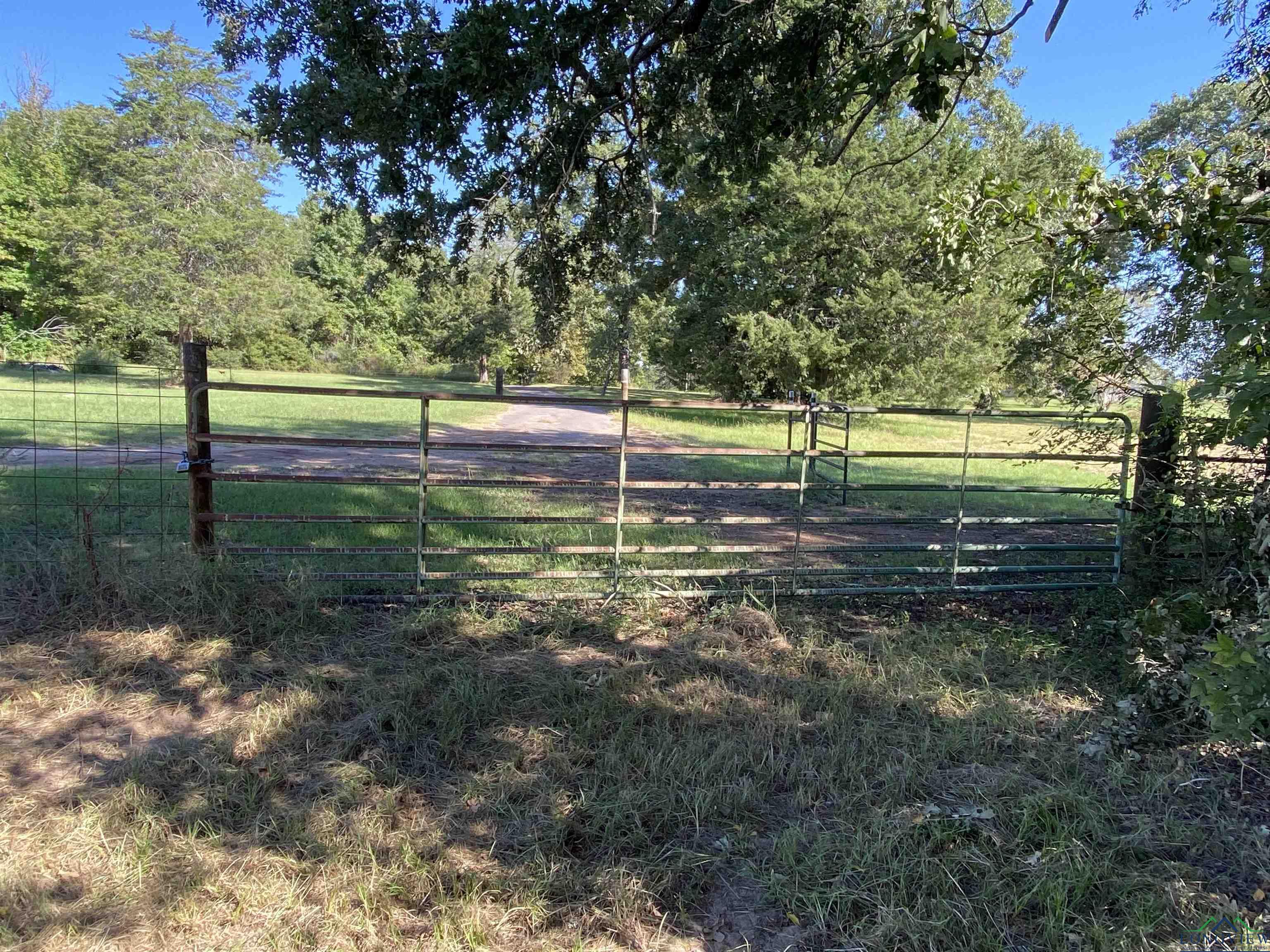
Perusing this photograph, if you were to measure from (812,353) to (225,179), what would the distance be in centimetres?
2933

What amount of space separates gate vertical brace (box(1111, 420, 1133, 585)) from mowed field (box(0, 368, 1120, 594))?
165 millimetres

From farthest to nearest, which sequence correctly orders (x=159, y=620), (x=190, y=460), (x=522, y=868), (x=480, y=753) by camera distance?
(x=190, y=460) < (x=159, y=620) < (x=480, y=753) < (x=522, y=868)

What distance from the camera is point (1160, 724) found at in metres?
3.99

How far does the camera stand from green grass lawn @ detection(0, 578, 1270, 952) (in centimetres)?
266

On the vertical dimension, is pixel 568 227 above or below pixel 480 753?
above

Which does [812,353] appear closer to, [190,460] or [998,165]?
[998,165]

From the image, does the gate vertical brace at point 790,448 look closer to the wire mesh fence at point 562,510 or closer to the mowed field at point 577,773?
the wire mesh fence at point 562,510

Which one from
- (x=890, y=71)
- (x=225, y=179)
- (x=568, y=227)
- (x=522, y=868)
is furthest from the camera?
(x=225, y=179)

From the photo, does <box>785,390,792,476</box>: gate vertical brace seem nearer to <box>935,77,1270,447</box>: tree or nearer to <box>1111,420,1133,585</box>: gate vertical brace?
<box>935,77,1270,447</box>: tree

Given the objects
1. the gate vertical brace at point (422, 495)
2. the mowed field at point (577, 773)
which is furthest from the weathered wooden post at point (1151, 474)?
the gate vertical brace at point (422, 495)

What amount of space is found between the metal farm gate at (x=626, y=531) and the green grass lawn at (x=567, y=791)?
0.64 meters

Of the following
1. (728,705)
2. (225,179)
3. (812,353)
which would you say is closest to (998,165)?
(812,353)

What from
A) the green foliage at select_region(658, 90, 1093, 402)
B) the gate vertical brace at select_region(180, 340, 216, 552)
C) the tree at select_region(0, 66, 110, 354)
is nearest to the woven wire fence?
the gate vertical brace at select_region(180, 340, 216, 552)

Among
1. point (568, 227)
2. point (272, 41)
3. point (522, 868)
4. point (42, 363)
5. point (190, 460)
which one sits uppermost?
point (272, 41)
